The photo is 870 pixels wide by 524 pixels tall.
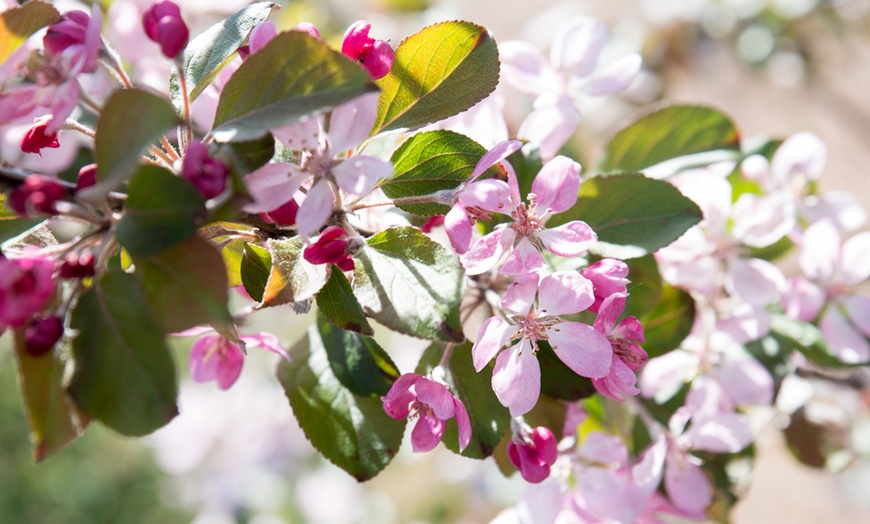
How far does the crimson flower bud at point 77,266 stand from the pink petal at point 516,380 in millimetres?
284

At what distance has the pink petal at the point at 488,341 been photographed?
1.78 feet

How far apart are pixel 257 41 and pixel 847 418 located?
1.19m

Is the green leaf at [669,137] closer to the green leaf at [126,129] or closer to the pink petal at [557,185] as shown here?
the pink petal at [557,185]

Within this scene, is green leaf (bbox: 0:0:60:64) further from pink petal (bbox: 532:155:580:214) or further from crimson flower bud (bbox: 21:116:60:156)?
pink petal (bbox: 532:155:580:214)

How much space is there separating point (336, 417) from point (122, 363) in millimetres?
251

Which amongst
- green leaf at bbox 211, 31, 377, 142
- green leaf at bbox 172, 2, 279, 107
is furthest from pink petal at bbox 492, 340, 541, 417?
green leaf at bbox 172, 2, 279, 107

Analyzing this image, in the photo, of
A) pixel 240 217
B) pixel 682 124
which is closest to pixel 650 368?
pixel 682 124

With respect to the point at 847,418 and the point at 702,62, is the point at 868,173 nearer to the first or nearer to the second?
the point at 702,62

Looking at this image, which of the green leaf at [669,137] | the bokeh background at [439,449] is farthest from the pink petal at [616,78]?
the bokeh background at [439,449]

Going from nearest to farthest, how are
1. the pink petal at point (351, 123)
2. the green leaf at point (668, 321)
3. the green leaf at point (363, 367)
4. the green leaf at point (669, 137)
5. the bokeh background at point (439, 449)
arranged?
the pink petal at point (351, 123), the green leaf at point (363, 367), the green leaf at point (668, 321), the green leaf at point (669, 137), the bokeh background at point (439, 449)

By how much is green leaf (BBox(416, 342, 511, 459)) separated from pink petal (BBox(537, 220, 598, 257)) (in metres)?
0.12

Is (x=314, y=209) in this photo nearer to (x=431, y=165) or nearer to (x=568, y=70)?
(x=431, y=165)

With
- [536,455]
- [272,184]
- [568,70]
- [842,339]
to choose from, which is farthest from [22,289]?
[842,339]

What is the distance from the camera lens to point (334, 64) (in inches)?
18.7
